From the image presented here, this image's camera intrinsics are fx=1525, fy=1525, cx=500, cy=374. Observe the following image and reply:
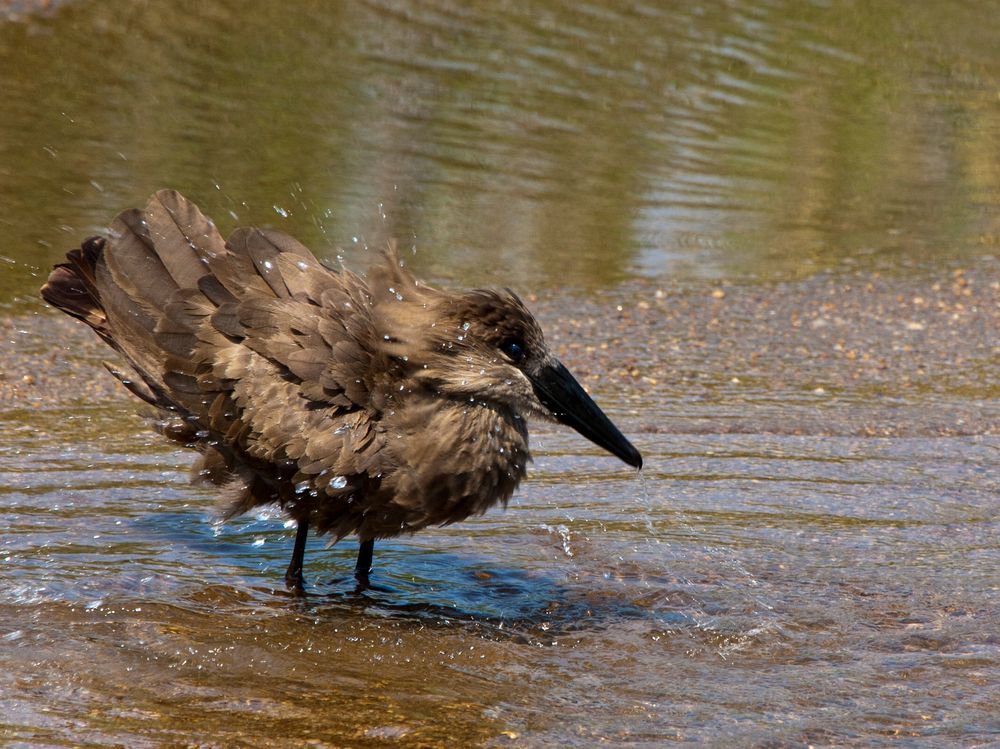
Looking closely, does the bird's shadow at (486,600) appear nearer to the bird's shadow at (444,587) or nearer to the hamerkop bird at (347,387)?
the bird's shadow at (444,587)

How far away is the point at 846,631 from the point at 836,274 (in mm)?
5159

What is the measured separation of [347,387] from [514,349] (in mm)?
609

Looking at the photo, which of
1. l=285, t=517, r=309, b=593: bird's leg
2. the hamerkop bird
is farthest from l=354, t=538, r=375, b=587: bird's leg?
l=285, t=517, r=309, b=593: bird's leg

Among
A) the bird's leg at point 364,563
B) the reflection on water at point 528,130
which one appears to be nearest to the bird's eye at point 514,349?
the bird's leg at point 364,563

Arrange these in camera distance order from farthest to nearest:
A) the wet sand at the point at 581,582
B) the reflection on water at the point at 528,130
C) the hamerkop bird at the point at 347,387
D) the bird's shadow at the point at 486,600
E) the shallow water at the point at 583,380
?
the reflection on water at the point at 528,130 < the bird's shadow at the point at 486,600 < the hamerkop bird at the point at 347,387 < the shallow water at the point at 583,380 < the wet sand at the point at 581,582

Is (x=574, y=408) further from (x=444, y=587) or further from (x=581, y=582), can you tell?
(x=444, y=587)

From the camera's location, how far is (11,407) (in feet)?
23.7

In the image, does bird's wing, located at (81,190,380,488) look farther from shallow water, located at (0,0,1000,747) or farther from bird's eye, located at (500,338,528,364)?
shallow water, located at (0,0,1000,747)

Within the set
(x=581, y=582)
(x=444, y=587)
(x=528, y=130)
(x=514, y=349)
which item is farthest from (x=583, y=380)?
(x=528, y=130)

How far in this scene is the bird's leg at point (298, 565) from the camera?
5711 mm

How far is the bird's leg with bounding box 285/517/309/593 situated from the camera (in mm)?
5711

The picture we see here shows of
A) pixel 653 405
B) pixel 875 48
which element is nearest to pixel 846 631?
pixel 653 405

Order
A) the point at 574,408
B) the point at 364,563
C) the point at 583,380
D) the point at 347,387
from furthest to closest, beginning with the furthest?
the point at 583,380, the point at 364,563, the point at 574,408, the point at 347,387

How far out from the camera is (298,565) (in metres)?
5.74
